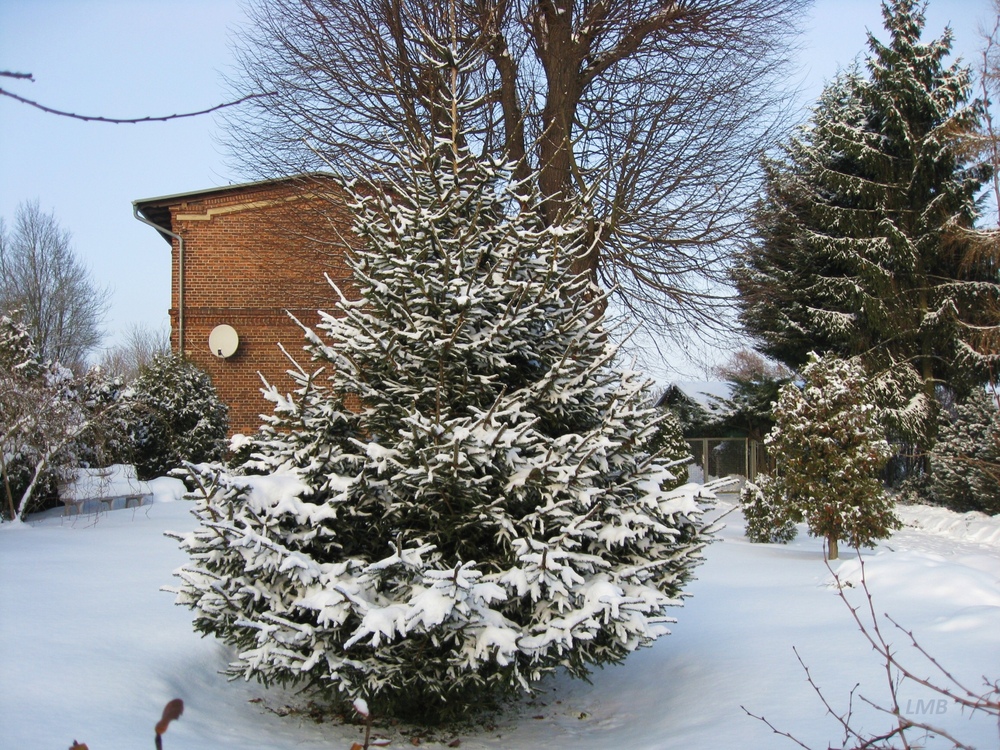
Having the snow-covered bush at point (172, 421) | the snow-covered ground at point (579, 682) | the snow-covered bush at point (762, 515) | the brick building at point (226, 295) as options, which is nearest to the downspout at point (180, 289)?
the brick building at point (226, 295)

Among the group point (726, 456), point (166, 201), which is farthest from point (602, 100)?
point (726, 456)

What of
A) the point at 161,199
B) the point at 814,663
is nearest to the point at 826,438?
the point at 814,663

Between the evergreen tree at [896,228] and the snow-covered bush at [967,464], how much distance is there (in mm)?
1376

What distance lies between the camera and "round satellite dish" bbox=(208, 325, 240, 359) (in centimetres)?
1694

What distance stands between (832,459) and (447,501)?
7531 millimetres

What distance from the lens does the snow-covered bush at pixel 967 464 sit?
14992 mm

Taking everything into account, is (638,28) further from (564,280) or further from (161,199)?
(161,199)

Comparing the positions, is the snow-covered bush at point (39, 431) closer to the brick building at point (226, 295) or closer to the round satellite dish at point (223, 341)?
the round satellite dish at point (223, 341)

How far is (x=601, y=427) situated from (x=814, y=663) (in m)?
2.06

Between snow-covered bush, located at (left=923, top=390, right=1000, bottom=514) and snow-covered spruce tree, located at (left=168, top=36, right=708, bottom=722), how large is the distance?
1327 cm

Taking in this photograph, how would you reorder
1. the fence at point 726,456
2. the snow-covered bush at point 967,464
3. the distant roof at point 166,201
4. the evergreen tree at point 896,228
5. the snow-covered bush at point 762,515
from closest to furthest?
the snow-covered bush at point 762,515 → the snow-covered bush at point 967,464 → the distant roof at point 166,201 → the evergreen tree at point 896,228 → the fence at point 726,456

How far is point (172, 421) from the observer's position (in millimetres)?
13398

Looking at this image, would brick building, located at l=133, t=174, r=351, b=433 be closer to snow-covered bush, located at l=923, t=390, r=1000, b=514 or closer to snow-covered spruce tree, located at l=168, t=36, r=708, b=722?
snow-covered spruce tree, located at l=168, t=36, r=708, b=722

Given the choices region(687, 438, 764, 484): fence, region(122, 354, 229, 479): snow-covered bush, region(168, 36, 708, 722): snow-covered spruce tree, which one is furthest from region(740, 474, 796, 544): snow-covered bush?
region(687, 438, 764, 484): fence
